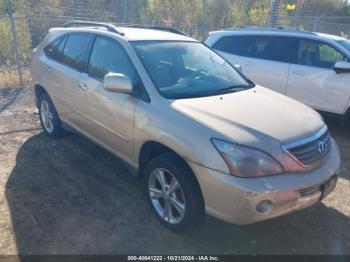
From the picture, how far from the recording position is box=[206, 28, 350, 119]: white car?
587 centimetres

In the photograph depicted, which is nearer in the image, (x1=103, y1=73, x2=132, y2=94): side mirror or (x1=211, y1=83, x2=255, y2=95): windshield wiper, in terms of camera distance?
(x1=103, y1=73, x2=132, y2=94): side mirror

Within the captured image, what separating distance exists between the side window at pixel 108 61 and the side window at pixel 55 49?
3.12 ft

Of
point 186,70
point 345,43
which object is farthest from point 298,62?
point 186,70

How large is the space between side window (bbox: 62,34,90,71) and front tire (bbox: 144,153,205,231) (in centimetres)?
181

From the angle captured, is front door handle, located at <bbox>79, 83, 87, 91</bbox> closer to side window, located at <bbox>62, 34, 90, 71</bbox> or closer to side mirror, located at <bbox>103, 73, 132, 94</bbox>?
side window, located at <bbox>62, 34, 90, 71</bbox>

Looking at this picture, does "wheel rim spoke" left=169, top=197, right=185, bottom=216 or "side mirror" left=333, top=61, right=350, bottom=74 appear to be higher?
"side mirror" left=333, top=61, right=350, bottom=74

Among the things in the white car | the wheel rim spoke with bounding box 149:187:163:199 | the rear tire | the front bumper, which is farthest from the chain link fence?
the front bumper

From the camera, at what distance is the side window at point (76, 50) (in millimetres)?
4383

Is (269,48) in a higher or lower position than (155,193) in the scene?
higher

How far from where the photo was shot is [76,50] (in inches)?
180

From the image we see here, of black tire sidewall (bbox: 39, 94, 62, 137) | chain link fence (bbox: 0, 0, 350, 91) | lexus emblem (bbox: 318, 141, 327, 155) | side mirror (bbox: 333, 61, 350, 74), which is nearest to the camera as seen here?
lexus emblem (bbox: 318, 141, 327, 155)

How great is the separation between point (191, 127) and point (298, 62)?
13.5ft

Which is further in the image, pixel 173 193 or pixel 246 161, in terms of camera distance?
pixel 173 193

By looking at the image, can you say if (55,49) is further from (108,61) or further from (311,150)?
(311,150)
